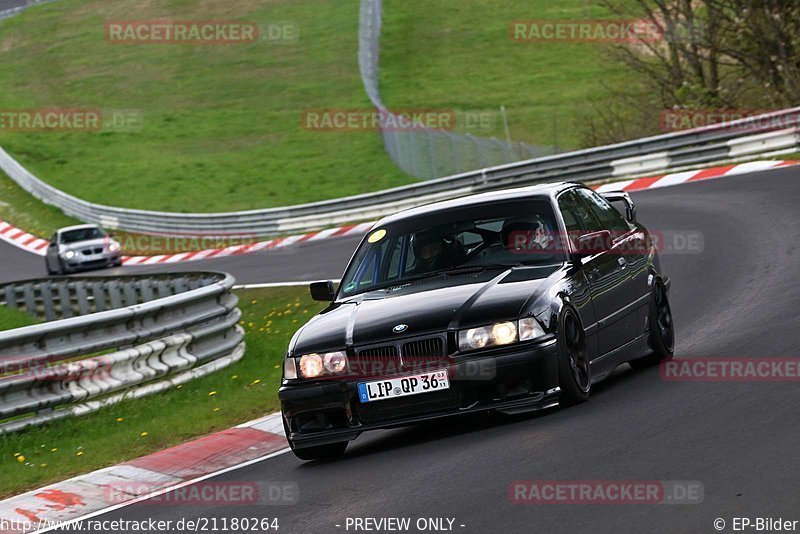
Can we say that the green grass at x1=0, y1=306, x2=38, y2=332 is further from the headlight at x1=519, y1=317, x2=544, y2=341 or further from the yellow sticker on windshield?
the headlight at x1=519, y1=317, x2=544, y2=341

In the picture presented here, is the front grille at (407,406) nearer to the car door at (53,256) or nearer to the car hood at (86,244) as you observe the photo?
the car hood at (86,244)

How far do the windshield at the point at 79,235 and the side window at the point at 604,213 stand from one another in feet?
79.8

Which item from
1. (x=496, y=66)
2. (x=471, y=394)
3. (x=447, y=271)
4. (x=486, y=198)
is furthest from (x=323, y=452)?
(x=496, y=66)

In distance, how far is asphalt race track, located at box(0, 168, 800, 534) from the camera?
5922 mm

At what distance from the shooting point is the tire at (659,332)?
1016cm

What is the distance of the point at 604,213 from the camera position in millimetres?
10398

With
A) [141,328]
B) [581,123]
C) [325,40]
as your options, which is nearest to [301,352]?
[141,328]

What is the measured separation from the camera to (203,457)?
9250 millimetres

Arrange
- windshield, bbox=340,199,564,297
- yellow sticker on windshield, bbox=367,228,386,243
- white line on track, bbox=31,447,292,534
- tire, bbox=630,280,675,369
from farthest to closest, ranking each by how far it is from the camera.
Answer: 1. tire, bbox=630,280,675,369
2. yellow sticker on windshield, bbox=367,228,386,243
3. windshield, bbox=340,199,564,297
4. white line on track, bbox=31,447,292,534

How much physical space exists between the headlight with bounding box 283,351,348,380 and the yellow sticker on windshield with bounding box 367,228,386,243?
4.85 ft

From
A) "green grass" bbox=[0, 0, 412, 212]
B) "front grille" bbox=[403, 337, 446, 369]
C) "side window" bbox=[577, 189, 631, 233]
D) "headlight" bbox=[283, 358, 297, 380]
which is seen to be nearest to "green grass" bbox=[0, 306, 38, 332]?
"side window" bbox=[577, 189, 631, 233]

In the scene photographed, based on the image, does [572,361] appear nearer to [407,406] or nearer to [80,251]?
[407,406]

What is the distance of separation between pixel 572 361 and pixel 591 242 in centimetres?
115

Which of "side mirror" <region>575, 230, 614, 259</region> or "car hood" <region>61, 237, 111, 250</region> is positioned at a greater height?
"side mirror" <region>575, 230, 614, 259</region>
